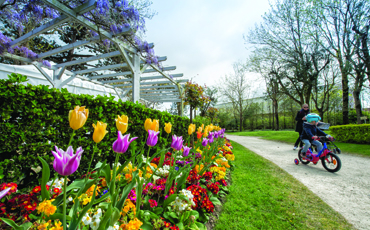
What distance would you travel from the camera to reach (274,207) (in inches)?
84.1

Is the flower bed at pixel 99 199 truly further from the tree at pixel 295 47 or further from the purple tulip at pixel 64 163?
the tree at pixel 295 47

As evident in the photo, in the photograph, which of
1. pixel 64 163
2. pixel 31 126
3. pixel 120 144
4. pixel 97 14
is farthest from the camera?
pixel 97 14

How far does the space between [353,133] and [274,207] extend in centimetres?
947

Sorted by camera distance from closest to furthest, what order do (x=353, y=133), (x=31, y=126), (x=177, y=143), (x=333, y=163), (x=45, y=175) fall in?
(x=45, y=175) → (x=177, y=143) → (x=31, y=126) → (x=333, y=163) → (x=353, y=133)

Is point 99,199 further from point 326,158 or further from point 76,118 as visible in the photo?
point 326,158

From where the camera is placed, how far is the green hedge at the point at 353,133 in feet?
25.0

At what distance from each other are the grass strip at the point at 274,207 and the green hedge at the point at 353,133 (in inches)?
301

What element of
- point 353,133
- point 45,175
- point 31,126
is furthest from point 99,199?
point 353,133

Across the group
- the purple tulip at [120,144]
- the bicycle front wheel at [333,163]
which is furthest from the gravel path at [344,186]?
the purple tulip at [120,144]

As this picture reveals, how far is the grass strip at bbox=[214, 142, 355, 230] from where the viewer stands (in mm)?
1802

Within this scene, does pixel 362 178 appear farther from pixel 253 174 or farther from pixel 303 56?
pixel 303 56

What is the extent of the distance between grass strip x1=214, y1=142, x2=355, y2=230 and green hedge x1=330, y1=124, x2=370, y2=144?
764 cm

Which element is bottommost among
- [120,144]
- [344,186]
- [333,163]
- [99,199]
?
[344,186]

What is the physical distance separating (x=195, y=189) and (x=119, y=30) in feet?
12.7
